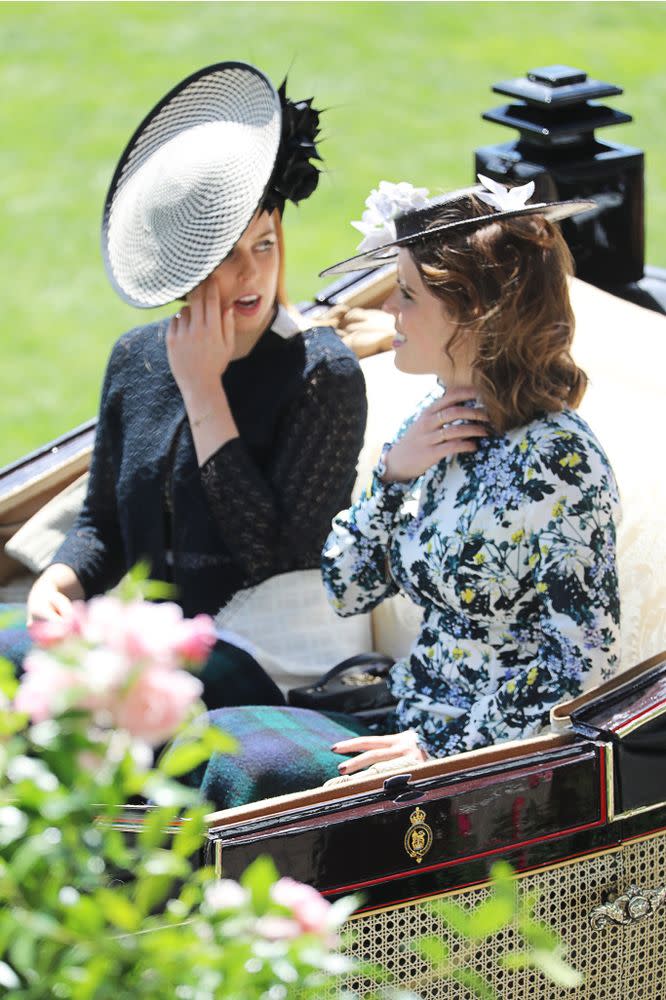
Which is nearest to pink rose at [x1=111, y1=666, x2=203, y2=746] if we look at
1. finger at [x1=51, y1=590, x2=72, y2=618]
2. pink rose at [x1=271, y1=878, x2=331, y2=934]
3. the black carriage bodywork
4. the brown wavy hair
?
pink rose at [x1=271, y1=878, x2=331, y2=934]

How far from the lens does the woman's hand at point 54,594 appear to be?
2.24 m

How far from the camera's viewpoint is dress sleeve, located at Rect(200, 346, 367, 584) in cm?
216

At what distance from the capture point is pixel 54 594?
2.27m

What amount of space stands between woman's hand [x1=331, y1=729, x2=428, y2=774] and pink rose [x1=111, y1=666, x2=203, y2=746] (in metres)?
1.06

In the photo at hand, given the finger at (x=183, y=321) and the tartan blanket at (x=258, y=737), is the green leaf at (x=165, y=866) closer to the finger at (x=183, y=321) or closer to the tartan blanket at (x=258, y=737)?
the tartan blanket at (x=258, y=737)

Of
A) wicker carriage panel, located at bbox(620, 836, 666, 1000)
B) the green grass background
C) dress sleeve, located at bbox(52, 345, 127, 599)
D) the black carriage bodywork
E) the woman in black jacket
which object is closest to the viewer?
the black carriage bodywork

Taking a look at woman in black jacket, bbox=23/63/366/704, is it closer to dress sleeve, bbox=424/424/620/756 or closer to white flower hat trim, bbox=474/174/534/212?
white flower hat trim, bbox=474/174/534/212

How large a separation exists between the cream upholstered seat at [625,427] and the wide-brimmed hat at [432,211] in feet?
1.37

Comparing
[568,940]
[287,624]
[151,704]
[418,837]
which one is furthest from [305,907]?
[287,624]

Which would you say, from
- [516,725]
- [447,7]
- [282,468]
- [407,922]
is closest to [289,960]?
[407,922]

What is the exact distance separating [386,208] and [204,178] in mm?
345

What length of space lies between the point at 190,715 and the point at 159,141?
163 centimetres

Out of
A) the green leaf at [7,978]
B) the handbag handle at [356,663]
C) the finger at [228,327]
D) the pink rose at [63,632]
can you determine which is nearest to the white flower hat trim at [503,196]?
the finger at [228,327]

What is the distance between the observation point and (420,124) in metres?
8.16
